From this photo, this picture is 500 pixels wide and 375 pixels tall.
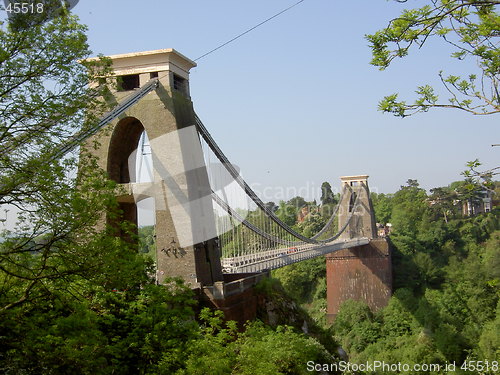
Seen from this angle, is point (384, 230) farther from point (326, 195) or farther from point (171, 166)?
point (171, 166)

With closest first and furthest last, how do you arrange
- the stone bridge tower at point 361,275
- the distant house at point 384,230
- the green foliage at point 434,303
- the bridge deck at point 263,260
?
the bridge deck at point 263,260 → the green foliage at point 434,303 → the stone bridge tower at point 361,275 → the distant house at point 384,230

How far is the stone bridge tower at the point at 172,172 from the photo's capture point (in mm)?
8836

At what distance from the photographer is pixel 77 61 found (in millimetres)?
4441

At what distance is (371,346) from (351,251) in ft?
18.2

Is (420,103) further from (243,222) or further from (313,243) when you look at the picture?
(313,243)

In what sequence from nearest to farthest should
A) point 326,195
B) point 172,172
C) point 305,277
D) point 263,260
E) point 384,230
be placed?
point 172,172 < point 263,260 < point 305,277 < point 384,230 < point 326,195

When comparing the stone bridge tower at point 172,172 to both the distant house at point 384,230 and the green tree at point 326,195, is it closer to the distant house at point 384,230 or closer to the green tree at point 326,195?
the distant house at point 384,230

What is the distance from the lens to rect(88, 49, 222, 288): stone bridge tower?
8836mm

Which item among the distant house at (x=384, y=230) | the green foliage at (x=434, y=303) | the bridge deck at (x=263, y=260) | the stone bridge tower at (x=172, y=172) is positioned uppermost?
the stone bridge tower at (x=172, y=172)

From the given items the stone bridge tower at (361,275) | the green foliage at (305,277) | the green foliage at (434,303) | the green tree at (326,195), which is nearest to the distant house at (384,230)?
the green foliage at (434,303)

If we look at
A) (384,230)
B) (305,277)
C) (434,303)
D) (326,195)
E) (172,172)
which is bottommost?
(434,303)

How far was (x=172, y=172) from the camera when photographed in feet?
29.2

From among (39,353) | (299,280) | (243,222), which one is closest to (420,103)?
(39,353)

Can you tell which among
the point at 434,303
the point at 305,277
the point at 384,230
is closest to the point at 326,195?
the point at 384,230
